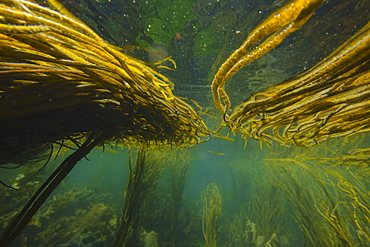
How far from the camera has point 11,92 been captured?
1126 millimetres

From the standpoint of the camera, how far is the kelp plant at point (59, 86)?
2.93 ft

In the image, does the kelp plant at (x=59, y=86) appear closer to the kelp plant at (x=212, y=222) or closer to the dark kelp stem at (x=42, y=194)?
the dark kelp stem at (x=42, y=194)

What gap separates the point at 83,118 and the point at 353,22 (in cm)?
536

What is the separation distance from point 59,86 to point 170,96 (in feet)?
3.17

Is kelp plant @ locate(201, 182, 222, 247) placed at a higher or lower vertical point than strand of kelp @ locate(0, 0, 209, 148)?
lower

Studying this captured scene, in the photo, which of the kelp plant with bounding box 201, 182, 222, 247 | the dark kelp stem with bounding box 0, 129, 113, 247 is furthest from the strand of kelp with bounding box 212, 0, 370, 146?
the kelp plant with bounding box 201, 182, 222, 247

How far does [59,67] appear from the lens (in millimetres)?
1329

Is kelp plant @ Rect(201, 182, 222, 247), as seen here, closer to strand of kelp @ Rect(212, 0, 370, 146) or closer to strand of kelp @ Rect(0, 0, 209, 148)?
strand of kelp @ Rect(212, 0, 370, 146)

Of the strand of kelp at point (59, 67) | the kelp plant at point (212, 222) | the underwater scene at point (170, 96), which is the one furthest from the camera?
the kelp plant at point (212, 222)

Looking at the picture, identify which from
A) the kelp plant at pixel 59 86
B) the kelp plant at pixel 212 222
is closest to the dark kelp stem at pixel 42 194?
the kelp plant at pixel 59 86

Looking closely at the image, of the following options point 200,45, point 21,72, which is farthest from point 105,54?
point 200,45

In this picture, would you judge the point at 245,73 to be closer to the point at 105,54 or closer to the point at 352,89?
the point at 352,89

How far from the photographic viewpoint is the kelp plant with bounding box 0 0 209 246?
0.89m

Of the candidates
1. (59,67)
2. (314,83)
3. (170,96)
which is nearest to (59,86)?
(59,67)
